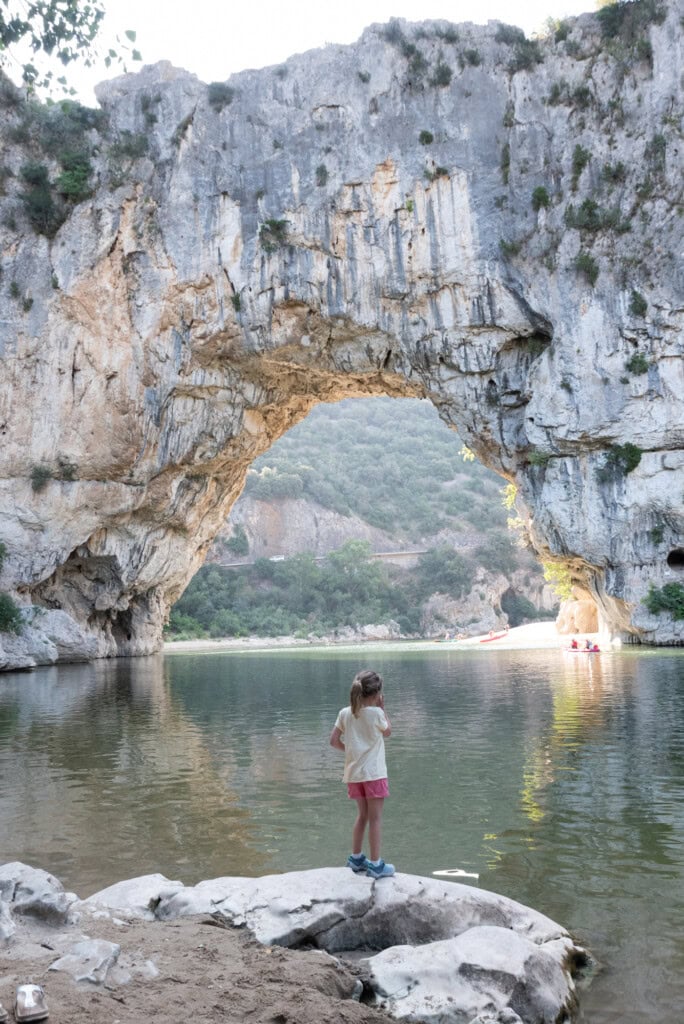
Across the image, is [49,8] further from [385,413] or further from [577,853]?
[385,413]

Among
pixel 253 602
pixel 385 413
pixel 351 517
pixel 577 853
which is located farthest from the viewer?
pixel 385 413

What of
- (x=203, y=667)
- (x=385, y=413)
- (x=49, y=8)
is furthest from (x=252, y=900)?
(x=385, y=413)

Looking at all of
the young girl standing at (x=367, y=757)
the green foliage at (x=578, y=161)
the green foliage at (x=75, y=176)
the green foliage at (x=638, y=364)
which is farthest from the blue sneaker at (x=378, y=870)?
the green foliage at (x=75, y=176)

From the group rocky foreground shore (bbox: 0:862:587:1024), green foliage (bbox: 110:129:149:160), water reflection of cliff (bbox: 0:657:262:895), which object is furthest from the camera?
green foliage (bbox: 110:129:149:160)

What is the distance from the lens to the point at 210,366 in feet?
104

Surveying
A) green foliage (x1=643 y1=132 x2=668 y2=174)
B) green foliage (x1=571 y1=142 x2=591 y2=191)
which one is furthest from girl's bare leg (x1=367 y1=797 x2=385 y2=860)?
green foliage (x1=643 y1=132 x2=668 y2=174)

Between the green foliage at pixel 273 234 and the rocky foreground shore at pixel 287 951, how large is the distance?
89.2 ft

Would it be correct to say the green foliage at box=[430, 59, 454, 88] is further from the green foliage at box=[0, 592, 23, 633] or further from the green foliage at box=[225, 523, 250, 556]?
the green foliage at box=[225, 523, 250, 556]

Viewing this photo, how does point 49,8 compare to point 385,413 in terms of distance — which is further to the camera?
point 385,413

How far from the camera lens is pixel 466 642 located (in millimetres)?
48438

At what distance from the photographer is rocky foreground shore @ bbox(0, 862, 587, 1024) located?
11.6 feet

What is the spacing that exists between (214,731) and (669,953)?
948cm

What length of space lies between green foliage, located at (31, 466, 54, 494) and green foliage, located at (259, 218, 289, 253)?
39.3 feet

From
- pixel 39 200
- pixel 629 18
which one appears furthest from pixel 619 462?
pixel 39 200
